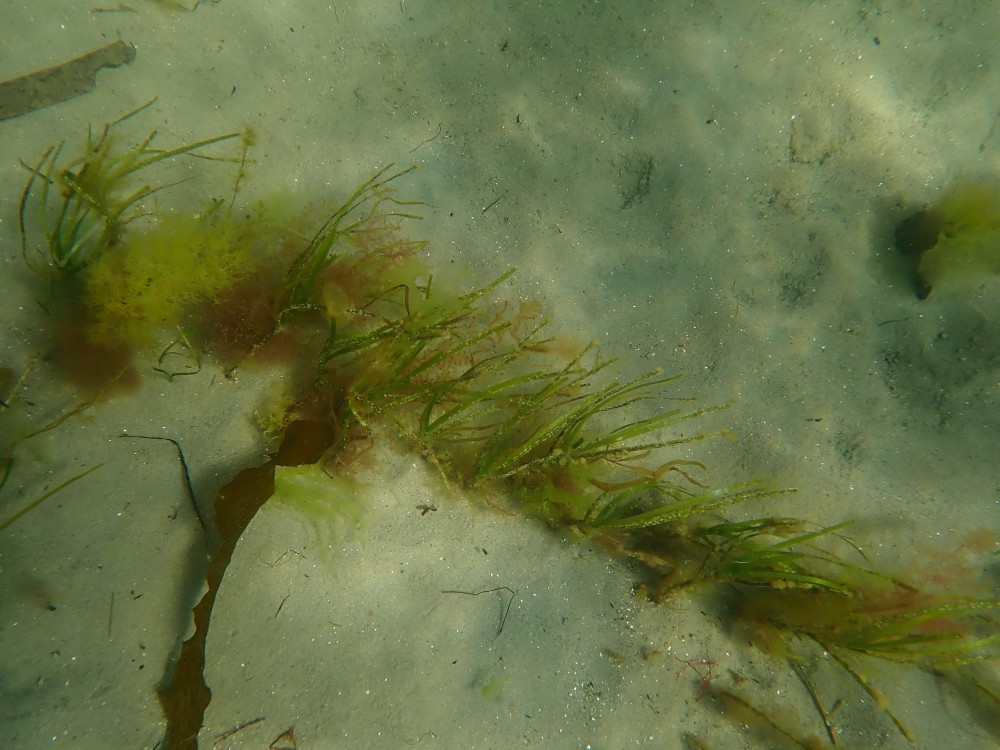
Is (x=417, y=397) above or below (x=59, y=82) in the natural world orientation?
below

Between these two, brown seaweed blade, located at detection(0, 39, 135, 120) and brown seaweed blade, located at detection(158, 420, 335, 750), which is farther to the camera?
brown seaweed blade, located at detection(0, 39, 135, 120)

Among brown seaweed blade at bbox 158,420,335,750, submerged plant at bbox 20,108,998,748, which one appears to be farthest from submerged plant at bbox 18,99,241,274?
brown seaweed blade at bbox 158,420,335,750

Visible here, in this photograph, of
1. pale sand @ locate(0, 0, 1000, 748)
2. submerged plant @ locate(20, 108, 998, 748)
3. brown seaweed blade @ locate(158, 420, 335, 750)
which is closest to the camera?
brown seaweed blade @ locate(158, 420, 335, 750)

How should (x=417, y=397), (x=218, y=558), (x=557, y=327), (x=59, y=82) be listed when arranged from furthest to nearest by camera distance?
(x=557, y=327)
(x=59, y=82)
(x=417, y=397)
(x=218, y=558)

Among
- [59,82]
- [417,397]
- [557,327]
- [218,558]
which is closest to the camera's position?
[218,558]

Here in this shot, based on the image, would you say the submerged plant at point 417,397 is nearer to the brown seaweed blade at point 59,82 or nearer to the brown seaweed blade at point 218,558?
the brown seaweed blade at point 218,558

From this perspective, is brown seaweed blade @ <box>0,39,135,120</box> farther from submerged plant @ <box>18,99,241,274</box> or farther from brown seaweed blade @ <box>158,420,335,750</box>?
brown seaweed blade @ <box>158,420,335,750</box>

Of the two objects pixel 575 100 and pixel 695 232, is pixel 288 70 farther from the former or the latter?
pixel 695 232

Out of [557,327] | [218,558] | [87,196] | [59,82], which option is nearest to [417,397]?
[557,327]

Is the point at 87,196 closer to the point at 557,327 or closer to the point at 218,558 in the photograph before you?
the point at 218,558
